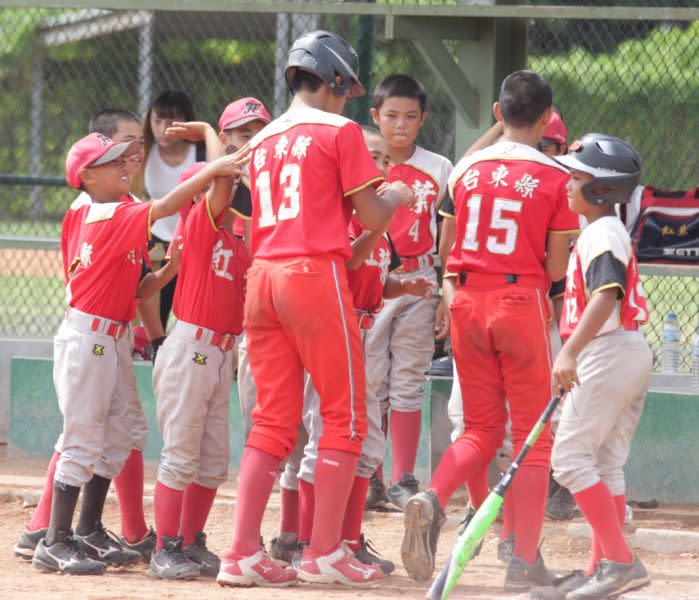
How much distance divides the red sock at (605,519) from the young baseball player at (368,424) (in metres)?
0.88

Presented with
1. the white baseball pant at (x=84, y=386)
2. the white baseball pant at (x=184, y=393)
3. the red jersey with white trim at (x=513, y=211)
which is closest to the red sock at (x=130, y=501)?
the white baseball pant at (x=84, y=386)

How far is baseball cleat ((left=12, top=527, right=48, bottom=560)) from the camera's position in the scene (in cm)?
490

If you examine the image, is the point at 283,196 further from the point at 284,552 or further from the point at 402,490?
the point at 402,490

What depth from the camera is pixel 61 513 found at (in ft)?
15.2

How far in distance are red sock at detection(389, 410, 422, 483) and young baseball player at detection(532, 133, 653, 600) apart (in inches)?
61.7

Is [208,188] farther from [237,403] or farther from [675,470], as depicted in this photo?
[675,470]

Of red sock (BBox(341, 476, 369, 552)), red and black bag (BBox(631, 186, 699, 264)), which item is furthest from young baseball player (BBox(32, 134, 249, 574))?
red and black bag (BBox(631, 186, 699, 264))

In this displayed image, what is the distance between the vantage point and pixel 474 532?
4.14 metres

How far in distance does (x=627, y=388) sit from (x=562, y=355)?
31 centimetres

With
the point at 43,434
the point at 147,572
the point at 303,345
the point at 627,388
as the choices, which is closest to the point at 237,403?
the point at 43,434

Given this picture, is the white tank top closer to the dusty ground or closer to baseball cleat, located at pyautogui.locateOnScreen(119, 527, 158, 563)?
the dusty ground

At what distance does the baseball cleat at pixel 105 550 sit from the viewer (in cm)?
483

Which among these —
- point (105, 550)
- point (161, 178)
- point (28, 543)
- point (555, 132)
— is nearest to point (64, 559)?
point (105, 550)

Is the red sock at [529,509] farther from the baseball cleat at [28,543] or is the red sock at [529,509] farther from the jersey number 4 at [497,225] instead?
the baseball cleat at [28,543]
